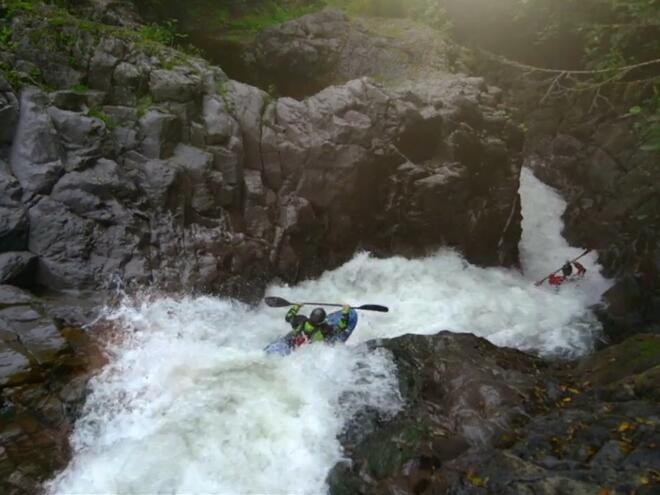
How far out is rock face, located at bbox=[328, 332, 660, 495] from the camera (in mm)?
5000

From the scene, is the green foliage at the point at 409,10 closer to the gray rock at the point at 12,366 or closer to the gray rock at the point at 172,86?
the gray rock at the point at 172,86

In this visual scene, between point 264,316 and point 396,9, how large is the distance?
1259cm

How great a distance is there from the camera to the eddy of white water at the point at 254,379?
19.7 feet

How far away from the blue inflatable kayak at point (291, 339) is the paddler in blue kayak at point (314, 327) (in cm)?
7

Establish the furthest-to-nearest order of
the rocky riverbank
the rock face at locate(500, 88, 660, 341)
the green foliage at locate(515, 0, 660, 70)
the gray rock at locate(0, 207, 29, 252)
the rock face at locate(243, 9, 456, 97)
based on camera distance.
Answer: the rock face at locate(243, 9, 456, 97), the green foliage at locate(515, 0, 660, 70), the rock face at locate(500, 88, 660, 341), the gray rock at locate(0, 207, 29, 252), the rocky riverbank

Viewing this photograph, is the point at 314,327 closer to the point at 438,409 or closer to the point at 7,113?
the point at 438,409

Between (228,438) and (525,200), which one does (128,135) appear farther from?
(525,200)

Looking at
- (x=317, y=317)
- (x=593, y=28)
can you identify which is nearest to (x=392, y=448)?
(x=317, y=317)

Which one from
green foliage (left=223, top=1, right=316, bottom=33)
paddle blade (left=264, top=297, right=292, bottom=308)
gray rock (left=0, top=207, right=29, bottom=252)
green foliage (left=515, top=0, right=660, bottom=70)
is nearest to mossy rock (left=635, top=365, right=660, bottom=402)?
paddle blade (left=264, top=297, right=292, bottom=308)

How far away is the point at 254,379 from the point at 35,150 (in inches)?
226

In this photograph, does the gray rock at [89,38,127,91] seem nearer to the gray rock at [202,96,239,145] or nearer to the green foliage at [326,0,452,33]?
the gray rock at [202,96,239,145]

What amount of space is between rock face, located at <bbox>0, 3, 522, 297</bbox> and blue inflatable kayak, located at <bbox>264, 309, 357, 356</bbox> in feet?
6.20

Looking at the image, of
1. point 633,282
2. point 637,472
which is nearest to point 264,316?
point 637,472

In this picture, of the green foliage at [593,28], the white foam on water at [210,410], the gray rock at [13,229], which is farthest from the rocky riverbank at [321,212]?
the green foliage at [593,28]
